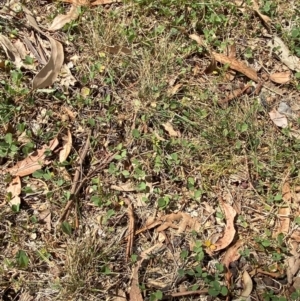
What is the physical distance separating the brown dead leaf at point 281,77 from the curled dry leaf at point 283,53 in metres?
0.06

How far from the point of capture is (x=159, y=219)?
2760 mm

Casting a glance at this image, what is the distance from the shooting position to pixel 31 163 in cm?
281

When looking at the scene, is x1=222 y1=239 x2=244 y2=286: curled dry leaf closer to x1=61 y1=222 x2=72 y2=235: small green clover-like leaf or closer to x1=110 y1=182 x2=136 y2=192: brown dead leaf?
x1=110 y1=182 x2=136 y2=192: brown dead leaf

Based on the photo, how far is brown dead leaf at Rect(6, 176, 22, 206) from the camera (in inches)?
107

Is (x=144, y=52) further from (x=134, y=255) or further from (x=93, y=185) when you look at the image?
(x=134, y=255)

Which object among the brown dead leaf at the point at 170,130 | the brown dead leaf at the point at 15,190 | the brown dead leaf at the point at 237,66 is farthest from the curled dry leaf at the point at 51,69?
the brown dead leaf at the point at 237,66

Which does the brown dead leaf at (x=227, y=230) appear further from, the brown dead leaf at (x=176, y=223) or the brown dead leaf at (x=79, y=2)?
the brown dead leaf at (x=79, y=2)

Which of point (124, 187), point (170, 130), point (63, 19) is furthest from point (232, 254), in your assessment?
point (63, 19)

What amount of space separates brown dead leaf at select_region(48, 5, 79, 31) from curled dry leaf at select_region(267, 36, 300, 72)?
1207mm

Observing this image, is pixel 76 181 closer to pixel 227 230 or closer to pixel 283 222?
pixel 227 230

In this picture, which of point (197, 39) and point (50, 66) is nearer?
point (50, 66)

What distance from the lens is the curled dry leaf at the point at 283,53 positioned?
3312mm

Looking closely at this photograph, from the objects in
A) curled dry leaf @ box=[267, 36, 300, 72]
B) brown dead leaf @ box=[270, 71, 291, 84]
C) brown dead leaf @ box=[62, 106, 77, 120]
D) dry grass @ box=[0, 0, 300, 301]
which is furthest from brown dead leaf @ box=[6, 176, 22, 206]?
curled dry leaf @ box=[267, 36, 300, 72]

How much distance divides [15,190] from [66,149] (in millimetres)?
341
